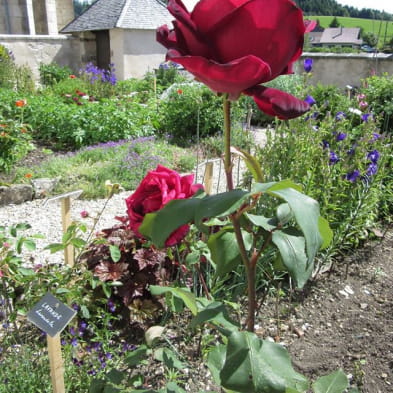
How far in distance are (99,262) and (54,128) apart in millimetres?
5126

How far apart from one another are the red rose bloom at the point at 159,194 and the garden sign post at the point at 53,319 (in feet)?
1.25

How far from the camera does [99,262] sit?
2.02 meters

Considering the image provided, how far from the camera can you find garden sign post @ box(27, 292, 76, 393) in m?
1.23

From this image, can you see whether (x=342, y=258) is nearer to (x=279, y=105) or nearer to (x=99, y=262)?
(x=99, y=262)

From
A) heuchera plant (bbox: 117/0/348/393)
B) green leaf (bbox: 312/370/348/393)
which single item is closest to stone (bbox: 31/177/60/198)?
green leaf (bbox: 312/370/348/393)

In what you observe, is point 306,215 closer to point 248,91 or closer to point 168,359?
point 248,91

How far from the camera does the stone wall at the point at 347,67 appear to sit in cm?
1047

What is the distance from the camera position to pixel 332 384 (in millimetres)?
1097

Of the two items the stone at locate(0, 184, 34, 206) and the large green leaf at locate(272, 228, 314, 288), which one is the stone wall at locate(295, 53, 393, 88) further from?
the large green leaf at locate(272, 228, 314, 288)

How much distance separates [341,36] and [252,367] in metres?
81.2

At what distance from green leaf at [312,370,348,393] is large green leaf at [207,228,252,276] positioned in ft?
1.62

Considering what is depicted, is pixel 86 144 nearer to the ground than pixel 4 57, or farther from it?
nearer to the ground

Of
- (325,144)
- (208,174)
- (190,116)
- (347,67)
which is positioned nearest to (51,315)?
(208,174)

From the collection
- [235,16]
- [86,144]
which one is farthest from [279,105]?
[86,144]
